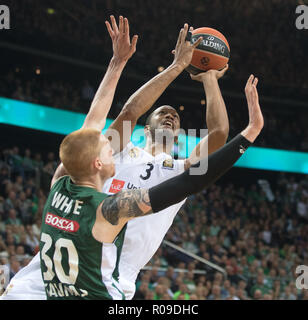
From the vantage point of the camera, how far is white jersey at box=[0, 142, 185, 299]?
3.82 m

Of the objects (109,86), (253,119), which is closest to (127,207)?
(253,119)

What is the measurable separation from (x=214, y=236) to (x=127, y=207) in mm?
11814

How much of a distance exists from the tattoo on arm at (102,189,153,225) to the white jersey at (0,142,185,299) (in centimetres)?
133

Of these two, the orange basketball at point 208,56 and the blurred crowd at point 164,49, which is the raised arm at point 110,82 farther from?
the blurred crowd at point 164,49

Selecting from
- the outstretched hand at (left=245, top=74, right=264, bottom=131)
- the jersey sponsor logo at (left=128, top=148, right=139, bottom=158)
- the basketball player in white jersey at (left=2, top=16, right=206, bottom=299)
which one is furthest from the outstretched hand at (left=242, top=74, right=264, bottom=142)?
the jersey sponsor logo at (left=128, top=148, right=139, bottom=158)

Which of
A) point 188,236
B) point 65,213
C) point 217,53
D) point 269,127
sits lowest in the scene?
point 188,236

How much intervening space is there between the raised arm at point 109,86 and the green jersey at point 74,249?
21.5 inches

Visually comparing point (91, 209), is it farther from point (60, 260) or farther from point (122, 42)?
point (122, 42)

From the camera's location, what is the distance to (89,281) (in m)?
2.87

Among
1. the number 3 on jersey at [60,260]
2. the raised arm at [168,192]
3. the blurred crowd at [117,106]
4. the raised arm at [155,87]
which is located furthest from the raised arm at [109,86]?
the blurred crowd at [117,106]

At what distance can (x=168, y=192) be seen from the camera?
103 inches
